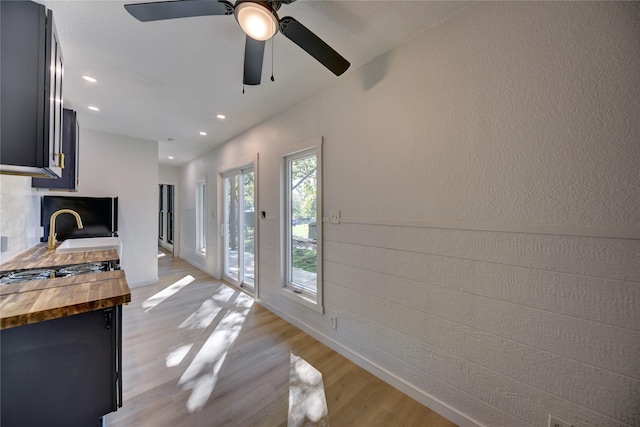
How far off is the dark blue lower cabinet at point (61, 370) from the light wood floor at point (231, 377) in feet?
2.04

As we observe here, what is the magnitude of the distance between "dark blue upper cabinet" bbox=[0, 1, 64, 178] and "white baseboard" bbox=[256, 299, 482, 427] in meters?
2.47

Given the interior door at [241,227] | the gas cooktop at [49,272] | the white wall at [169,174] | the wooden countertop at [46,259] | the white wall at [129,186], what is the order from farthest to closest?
the white wall at [169,174] → the interior door at [241,227] → the white wall at [129,186] → the wooden countertop at [46,259] → the gas cooktop at [49,272]

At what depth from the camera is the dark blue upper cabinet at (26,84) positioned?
1.16m

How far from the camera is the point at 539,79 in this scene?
1.25 metres

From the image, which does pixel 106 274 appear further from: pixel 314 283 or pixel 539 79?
pixel 539 79

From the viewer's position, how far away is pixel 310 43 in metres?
1.38

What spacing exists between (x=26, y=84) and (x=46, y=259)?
1.37 metres

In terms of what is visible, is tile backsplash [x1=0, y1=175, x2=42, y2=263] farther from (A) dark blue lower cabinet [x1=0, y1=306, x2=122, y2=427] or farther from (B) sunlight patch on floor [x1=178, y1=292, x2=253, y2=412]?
(B) sunlight patch on floor [x1=178, y1=292, x2=253, y2=412]

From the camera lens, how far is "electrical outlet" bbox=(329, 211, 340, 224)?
226 centimetres

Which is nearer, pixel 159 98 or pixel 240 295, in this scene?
pixel 159 98

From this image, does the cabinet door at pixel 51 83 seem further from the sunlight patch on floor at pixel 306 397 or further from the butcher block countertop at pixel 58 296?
the sunlight patch on floor at pixel 306 397

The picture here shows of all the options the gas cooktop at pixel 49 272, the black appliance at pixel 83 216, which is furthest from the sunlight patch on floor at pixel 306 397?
the black appliance at pixel 83 216

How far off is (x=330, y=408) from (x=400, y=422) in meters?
0.47

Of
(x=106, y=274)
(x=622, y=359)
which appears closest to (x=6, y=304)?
(x=106, y=274)
